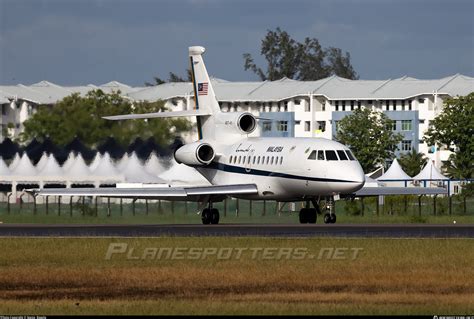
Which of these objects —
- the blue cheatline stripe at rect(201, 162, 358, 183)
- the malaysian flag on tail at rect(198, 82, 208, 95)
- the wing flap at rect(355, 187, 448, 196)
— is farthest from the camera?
the malaysian flag on tail at rect(198, 82, 208, 95)

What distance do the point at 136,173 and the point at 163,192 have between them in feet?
92.6

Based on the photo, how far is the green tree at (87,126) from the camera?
89688 millimetres

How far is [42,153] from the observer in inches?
3789

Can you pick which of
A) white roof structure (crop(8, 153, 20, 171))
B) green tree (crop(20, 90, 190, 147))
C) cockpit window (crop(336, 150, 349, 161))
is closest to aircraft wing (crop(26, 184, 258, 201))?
cockpit window (crop(336, 150, 349, 161))

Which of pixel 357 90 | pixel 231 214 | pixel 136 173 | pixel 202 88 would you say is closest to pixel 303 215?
pixel 202 88

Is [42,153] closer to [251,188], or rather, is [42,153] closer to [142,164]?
[142,164]

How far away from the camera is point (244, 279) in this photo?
102ft

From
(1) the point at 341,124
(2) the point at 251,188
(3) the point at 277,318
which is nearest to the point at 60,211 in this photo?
(2) the point at 251,188

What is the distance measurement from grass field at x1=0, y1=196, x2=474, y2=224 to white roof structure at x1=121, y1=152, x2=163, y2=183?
362 inches

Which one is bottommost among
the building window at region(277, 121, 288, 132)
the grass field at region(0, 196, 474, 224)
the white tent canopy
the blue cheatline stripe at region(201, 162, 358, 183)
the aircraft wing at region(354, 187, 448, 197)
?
the building window at region(277, 121, 288, 132)

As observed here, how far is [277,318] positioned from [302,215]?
32888 millimetres

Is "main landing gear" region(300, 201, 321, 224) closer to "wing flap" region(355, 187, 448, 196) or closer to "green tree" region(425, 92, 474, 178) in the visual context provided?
"wing flap" region(355, 187, 448, 196)

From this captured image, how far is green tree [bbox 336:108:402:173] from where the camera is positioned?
475ft

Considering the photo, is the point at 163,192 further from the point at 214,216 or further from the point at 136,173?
the point at 136,173
